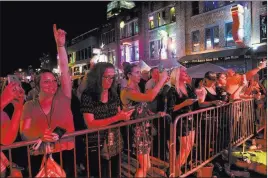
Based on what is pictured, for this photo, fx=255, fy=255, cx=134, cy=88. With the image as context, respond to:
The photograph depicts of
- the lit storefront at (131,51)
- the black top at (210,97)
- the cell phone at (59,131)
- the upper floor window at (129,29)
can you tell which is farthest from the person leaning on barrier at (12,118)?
the upper floor window at (129,29)

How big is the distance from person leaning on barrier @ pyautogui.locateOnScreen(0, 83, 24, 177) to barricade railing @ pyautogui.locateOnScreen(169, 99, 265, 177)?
232 cm

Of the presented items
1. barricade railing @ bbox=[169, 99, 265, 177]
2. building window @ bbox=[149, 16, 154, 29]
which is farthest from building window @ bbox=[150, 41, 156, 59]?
barricade railing @ bbox=[169, 99, 265, 177]

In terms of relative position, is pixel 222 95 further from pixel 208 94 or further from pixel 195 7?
pixel 195 7

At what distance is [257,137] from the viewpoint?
7.20 meters

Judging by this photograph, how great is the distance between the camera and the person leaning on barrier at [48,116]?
2887mm

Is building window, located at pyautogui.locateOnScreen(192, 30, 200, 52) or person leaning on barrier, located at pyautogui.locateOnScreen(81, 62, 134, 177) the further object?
building window, located at pyautogui.locateOnScreen(192, 30, 200, 52)

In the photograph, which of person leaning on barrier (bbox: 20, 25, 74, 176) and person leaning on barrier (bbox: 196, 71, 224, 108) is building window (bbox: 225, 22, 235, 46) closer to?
person leaning on barrier (bbox: 196, 71, 224, 108)

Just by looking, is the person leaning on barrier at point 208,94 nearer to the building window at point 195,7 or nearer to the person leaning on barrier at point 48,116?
the person leaning on barrier at point 48,116

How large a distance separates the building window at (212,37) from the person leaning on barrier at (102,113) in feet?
64.1

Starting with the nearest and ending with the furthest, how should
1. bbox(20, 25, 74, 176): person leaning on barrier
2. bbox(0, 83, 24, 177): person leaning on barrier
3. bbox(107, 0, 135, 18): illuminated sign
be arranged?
bbox(0, 83, 24, 177): person leaning on barrier < bbox(20, 25, 74, 176): person leaning on barrier < bbox(107, 0, 135, 18): illuminated sign

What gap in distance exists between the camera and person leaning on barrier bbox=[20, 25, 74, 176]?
289cm

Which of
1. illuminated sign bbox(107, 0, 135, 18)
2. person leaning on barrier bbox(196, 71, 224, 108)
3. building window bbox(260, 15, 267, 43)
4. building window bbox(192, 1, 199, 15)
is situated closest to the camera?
person leaning on barrier bbox(196, 71, 224, 108)

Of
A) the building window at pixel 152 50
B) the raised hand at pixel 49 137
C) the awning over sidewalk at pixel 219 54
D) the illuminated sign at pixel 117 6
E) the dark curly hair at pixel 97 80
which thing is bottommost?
the raised hand at pixel 49 137

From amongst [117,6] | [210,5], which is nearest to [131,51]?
[210,5]
